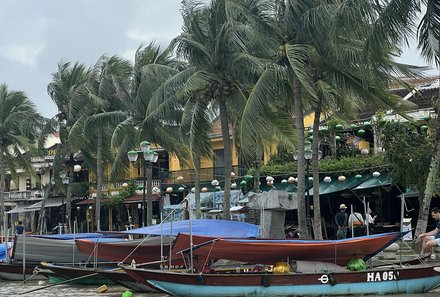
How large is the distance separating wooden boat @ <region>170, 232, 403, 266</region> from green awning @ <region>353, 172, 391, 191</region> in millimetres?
12475

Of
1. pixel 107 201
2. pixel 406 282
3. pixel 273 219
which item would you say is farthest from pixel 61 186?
pixel 406 282

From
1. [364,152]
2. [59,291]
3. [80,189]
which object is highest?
[364,152]

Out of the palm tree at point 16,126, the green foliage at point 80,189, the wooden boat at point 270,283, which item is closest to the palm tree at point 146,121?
the palm tree at point 16,126

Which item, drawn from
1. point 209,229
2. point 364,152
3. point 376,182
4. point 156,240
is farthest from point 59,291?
point 364,152

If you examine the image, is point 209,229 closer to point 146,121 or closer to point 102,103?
point 146,121

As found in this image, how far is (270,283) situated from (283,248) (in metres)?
1.08

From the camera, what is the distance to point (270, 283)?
17969 millimetres

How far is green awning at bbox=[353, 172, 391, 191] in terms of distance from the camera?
31.5 m

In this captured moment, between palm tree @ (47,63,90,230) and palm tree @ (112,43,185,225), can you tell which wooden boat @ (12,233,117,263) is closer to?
palm tree @ (112,43,185,225)

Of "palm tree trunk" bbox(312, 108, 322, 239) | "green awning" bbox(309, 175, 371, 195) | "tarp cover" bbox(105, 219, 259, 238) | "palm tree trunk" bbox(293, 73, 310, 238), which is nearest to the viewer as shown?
"tarp cover" bbox(105, 219, 259, 238)

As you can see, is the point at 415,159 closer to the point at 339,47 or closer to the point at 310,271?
the point at 339,47

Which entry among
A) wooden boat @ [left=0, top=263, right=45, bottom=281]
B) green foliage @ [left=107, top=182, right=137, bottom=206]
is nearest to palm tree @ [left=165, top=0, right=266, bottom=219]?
wooden boat @ [left=0, top=263, right=45, bottom=281]

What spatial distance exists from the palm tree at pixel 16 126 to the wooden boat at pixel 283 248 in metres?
27.7

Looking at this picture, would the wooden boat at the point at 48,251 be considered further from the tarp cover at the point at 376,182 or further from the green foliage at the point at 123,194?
the green foliage at the point at 123,194
